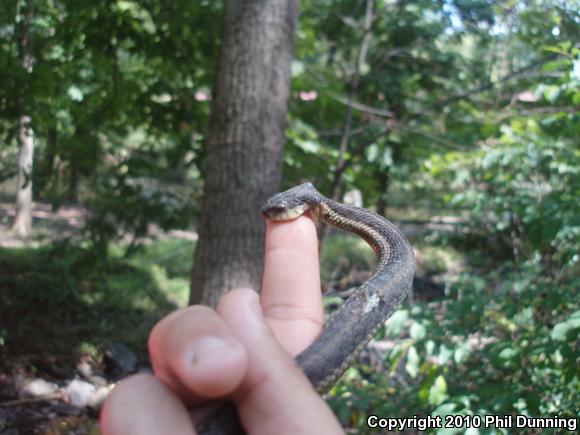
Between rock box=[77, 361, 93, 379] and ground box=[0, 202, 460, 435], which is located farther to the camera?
rock box=[77, 361, 93, 379]

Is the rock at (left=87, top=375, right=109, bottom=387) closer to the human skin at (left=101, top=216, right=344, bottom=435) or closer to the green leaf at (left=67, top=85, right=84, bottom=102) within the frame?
the green leaf at (left=67, top=85, right=84, bottom=102)

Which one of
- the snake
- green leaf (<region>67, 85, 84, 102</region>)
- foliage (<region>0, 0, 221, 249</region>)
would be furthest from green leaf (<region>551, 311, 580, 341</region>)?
green leaf (<region>67, 85, 84, 102</region>)

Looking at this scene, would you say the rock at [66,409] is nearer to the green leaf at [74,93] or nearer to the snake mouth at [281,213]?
the green leaf at [74,93]

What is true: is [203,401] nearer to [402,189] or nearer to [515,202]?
[515,202]

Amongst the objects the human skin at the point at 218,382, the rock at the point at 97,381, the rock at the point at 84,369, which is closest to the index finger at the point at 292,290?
the human skin at the point at 218,382

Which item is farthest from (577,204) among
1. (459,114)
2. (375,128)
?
(459,114)

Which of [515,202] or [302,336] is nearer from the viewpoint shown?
[302,336]

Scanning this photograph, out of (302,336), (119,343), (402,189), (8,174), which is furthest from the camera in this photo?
(402,189)
